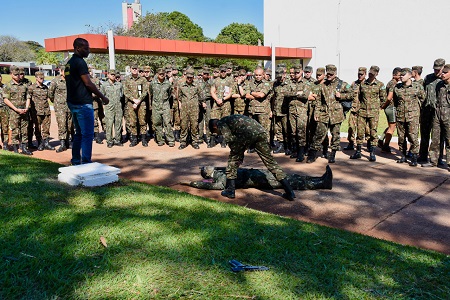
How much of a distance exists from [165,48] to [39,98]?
1357 centimetres

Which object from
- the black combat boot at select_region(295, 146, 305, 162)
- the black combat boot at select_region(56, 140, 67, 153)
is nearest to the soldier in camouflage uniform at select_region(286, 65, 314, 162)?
the black combat boot at select_region(295, 146, 305, 162)

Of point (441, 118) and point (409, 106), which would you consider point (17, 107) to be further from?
point (441, 118)

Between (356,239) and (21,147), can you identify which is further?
(21,147)

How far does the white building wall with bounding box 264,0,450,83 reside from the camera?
2473 centimetres

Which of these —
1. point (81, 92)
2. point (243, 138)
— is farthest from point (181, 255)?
point (81, 92)

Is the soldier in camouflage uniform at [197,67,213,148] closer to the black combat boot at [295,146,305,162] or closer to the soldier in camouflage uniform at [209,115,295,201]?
the black combat boot at [295,146,305,162]

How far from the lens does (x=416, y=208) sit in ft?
16.6

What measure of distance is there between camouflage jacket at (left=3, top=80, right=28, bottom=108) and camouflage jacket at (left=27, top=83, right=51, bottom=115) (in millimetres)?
448

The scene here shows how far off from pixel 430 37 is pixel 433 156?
20972 mm

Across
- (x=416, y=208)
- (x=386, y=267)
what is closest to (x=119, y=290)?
(x=386, y=267)

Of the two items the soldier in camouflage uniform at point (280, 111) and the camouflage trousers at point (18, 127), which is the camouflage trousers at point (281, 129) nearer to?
the soldier in camouflage uniform at point (280, 111)

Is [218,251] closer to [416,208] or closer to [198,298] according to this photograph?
[198,298]

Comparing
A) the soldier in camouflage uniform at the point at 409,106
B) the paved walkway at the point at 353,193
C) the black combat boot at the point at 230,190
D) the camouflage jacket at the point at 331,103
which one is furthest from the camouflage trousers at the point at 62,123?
the soldier in camouflage uniform at the point at 409,106

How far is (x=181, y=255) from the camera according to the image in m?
3.08
